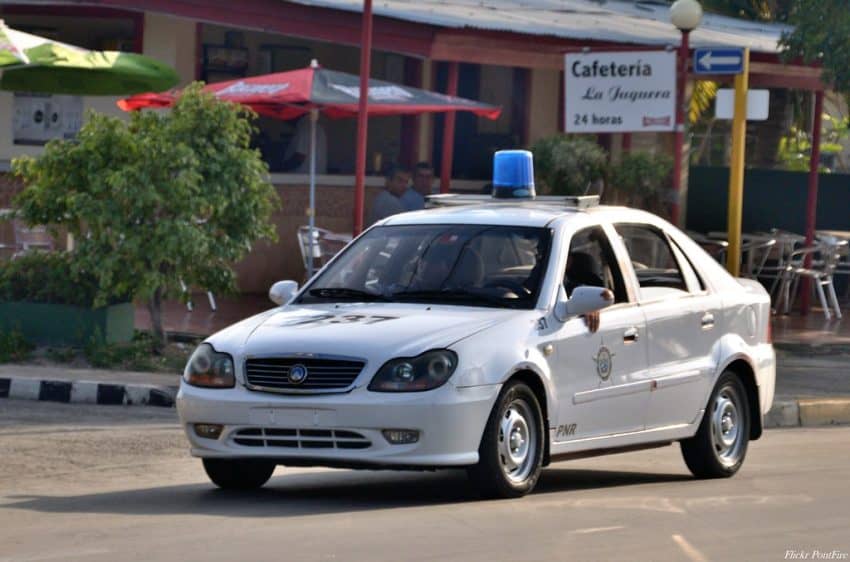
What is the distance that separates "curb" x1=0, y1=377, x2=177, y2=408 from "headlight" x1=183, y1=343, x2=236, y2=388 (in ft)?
13.5

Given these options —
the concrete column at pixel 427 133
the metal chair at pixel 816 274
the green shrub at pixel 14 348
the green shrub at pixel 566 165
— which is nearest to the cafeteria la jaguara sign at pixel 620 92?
the green shrub at pixel 566 165

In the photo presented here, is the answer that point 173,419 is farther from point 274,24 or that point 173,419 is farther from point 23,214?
point 274,24

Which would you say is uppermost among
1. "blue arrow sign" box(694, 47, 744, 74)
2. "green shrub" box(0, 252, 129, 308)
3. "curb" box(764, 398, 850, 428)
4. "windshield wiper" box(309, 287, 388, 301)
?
"blue arrow sign" box(694, 47, 744, 74)

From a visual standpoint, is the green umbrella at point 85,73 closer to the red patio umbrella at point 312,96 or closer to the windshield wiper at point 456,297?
the red patio umbrella at point 312,96

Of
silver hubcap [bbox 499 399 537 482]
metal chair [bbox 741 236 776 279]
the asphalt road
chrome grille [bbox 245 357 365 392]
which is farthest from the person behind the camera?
metal chair [bbox 741 236 776 279]

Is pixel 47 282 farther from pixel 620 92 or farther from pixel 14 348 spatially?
pixel 620 92

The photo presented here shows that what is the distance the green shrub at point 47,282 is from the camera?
14.0m

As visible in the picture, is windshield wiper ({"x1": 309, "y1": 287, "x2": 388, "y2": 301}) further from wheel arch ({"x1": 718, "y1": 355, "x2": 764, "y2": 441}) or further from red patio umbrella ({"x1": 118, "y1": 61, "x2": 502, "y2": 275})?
red patio umbrella ({"x1": 118, "y1": 61, "x2": 502, "y2": 275})

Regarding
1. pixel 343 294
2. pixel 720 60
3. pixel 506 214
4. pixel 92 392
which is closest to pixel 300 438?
pixel 343 294

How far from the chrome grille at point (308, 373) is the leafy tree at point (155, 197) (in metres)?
5.46

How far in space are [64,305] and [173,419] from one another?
2387mm

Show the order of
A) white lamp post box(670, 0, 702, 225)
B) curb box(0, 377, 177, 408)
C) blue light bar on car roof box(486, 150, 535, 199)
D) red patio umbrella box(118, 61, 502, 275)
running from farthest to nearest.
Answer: white lamp post box(670, 0, 702, 225) → red patio umbrella box(118, 61, 502, 275) → curb box(0, 377, 177, 408) → blue light bar on car roof box(486, 150, 535, 199)

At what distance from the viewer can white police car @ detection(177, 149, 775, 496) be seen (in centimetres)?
797

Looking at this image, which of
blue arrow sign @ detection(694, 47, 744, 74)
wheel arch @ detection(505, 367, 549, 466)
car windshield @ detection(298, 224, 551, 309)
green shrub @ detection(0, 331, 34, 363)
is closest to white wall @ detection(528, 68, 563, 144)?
blue arrow sign @ detection(694, 47, 744, 74)
